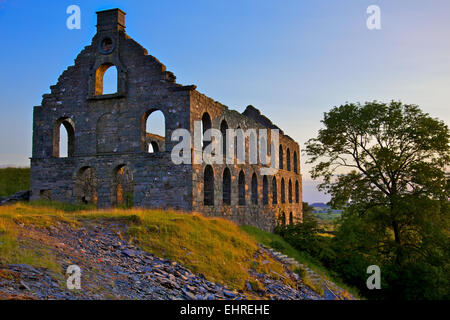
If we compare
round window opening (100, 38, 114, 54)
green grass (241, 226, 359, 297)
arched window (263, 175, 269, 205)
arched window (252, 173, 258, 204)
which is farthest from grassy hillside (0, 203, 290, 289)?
arched window (263, 175, 269, 205)

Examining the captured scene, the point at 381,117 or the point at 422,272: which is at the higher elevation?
the point at 381,117

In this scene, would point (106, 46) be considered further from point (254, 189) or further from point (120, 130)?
point (254, 189)

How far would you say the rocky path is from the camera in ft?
22.4

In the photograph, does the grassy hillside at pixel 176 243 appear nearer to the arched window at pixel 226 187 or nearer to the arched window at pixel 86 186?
the arched window at pixel 86 186

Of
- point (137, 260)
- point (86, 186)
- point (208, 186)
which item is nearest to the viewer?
point (137, 260)

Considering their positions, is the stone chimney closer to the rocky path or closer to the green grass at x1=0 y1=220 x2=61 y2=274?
the rocky path

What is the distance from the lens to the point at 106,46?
61.7 feet

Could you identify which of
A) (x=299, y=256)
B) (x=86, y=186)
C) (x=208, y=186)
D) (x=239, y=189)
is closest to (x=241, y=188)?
(x=239, y=189)

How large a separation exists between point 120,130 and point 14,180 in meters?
11.3

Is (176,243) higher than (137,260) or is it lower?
higher
